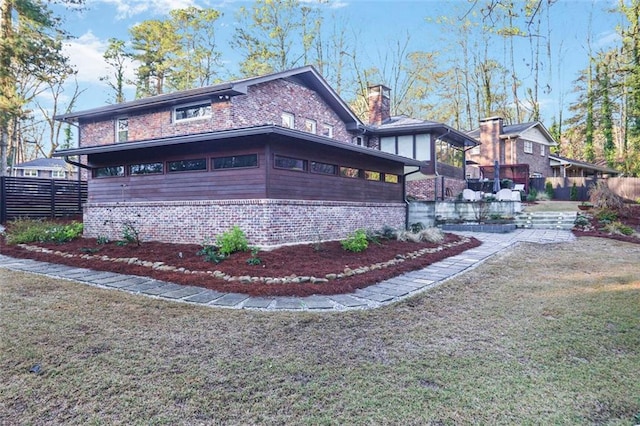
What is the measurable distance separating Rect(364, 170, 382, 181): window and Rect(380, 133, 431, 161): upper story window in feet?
22.7

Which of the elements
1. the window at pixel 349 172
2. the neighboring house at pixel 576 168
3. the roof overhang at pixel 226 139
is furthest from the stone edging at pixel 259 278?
the neighboring house at pixel 576 168

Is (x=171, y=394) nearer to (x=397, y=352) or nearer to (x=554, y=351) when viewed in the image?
(x=397, y=352)

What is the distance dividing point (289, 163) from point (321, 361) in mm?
6103

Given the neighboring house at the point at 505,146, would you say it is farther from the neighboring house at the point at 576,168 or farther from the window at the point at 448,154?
the window at the point at 448,154

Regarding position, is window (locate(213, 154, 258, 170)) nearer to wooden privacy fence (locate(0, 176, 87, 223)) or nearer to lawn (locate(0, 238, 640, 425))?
lawn (locate(0, 238, 640, 425))

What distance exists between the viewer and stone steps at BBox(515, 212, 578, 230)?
1433cm

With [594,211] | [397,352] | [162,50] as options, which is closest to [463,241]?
[594,211]

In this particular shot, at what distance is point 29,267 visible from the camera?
7324 millimetres

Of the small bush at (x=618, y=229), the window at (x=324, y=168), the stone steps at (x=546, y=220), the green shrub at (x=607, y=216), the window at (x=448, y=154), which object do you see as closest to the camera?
the window at (x=324, y=168)

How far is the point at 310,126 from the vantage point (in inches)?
588

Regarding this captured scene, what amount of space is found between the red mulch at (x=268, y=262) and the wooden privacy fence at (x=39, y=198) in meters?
5.06

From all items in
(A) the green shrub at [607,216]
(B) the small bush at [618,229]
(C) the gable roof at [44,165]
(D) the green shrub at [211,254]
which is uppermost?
(C) the gable roof at [44,165]

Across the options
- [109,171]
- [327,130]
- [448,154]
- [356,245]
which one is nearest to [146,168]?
[109,171]

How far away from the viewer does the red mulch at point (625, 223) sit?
1145cm
